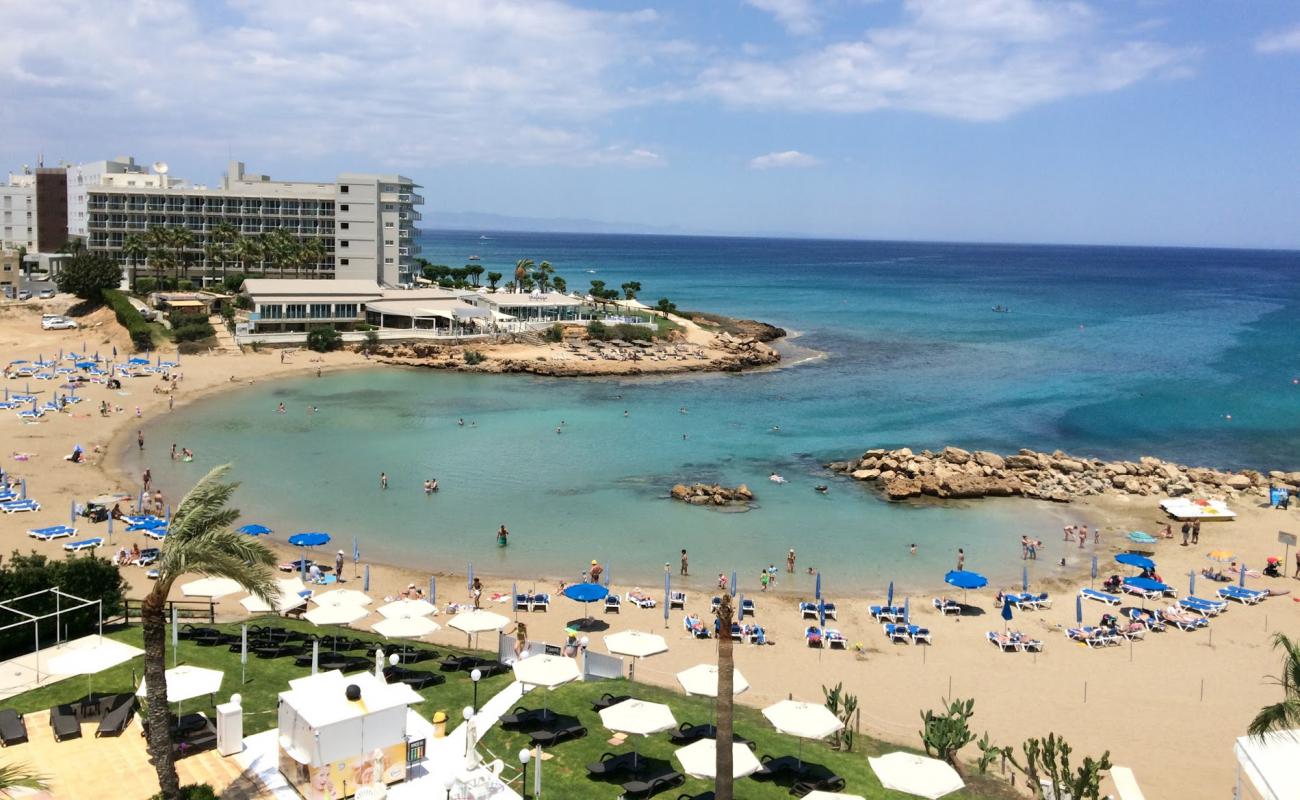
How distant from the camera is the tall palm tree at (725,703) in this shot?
1250 cm

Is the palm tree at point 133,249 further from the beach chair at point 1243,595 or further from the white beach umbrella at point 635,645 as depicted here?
the beach chair at point 1243,595

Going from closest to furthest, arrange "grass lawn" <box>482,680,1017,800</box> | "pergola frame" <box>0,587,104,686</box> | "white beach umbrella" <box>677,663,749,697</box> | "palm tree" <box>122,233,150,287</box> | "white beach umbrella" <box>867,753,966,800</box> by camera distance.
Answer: "white beach umbrella" <box>867,753,966,800</box> < "grass lawn" <box>482,680,1017,800</box> < "white beach umbrella" <box>677,663,749,697</box> < "pergola frame" <box>0,587,104,686</box> < "palm tree" <box>122,233,150,287</box>

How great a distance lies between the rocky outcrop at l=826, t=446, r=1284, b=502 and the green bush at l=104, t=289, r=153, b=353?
4858cm

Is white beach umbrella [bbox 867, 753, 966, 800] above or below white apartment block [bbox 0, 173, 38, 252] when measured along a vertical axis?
below

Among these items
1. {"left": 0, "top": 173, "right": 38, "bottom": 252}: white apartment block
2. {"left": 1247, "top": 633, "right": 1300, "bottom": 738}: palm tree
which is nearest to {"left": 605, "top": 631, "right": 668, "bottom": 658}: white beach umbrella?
{"left": 1247, "top": 633, "right": 1300, "bottom": 738}: palm tree

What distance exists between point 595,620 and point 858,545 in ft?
39.5

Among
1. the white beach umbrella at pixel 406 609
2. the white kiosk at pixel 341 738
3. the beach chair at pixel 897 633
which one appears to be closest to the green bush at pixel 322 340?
the white beach umbrella at pixel 406 609

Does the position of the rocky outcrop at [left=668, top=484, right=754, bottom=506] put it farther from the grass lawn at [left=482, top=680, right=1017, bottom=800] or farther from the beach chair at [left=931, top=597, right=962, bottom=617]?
the grass lawn at [left=482, top=680, right=1017, bottom=800]

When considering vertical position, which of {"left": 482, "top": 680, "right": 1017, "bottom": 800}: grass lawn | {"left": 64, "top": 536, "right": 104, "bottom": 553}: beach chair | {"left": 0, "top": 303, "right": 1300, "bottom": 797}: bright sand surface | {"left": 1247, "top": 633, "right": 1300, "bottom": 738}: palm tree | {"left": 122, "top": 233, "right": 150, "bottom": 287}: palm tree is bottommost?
{"left": 0, "top": 303, "right": 1300, "bottom": 797}: bright sand surface

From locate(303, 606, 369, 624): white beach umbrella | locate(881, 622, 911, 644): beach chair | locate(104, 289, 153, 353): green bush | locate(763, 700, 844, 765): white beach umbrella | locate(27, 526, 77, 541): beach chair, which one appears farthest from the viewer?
locate(104, 289, 153, 353): green bush

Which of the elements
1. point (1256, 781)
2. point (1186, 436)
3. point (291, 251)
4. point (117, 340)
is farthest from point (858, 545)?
point (291, 251)

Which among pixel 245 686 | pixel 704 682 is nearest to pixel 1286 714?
pixel 704 682

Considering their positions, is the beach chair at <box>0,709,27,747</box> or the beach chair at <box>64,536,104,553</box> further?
the beach chair at <box>64,536,104,553</box>

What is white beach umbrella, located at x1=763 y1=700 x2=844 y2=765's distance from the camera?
17.0m
